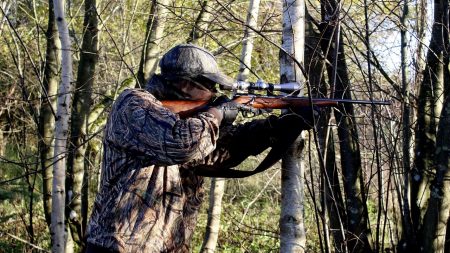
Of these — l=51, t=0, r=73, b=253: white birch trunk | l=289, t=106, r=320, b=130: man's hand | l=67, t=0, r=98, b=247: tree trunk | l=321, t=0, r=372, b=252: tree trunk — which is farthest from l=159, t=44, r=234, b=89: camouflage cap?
l=67, t=0, r=98, b=247: tree trunk

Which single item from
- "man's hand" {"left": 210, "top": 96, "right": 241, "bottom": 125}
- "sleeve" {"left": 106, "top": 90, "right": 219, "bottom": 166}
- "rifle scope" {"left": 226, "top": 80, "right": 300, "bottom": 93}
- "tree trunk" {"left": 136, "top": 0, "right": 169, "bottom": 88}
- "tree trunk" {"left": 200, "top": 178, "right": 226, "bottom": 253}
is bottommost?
"tree trunk" {"left": 200, "top": 178, "right": 226, "bottom": 253}

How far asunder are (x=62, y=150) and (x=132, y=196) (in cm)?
331

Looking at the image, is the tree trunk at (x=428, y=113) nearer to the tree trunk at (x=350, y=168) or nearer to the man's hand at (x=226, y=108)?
the tree trunk at (x=350, y=168)

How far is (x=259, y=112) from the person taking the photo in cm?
383

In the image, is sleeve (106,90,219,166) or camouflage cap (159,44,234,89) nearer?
sleeve (106,90,219,166)

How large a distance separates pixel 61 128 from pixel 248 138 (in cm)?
301

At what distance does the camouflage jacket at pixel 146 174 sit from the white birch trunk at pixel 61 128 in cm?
293

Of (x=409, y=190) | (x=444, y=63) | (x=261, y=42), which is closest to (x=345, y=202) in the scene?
(x=409, y=190)

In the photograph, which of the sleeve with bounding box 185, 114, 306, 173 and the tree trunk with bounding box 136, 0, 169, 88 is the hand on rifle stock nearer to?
the sleeve with bounding box 185, 114, 306, 173

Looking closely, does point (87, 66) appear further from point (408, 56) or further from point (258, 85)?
point (258, 85)

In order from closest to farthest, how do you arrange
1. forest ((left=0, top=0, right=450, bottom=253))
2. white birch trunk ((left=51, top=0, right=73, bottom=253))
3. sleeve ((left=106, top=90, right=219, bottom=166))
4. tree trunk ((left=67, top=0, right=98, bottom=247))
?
1. sleeve ((left=106, top=90, right=219, bottom=166))
2. forest ((left=0, top=0, right=450, bottom=253))
3. white birch trunk ((left=51, top=0, right=73, bottom=253))
4. tree trunk ((left=67, top=0, right=98, bottom=247))

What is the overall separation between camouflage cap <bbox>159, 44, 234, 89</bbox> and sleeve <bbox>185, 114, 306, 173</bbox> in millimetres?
428

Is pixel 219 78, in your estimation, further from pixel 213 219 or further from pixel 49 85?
pixel 49 85

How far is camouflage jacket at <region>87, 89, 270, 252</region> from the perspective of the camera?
11.3 ft
